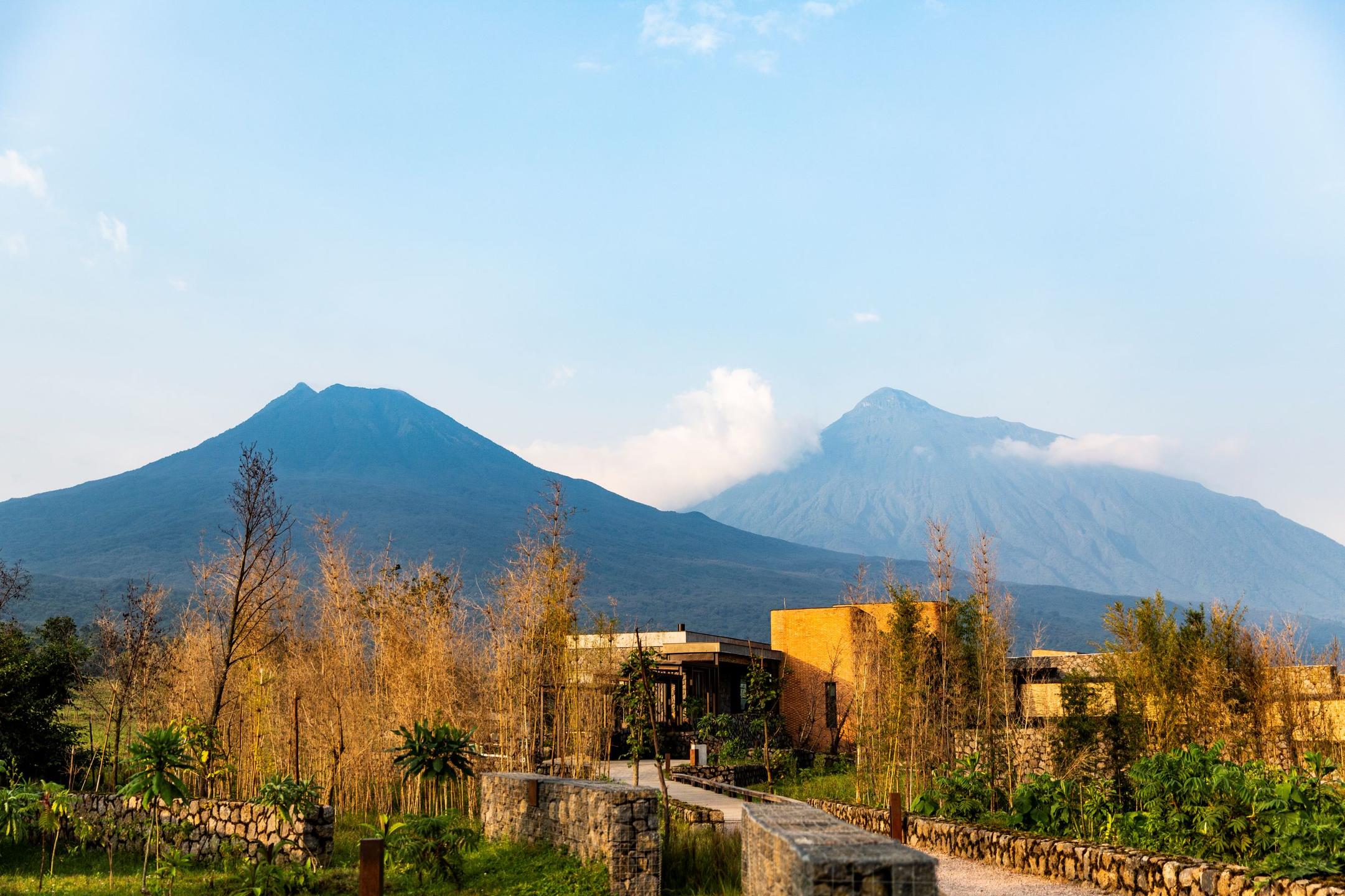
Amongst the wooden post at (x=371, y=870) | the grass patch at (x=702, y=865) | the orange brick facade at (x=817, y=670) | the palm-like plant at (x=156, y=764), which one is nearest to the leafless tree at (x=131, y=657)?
the palm-like plant at (x=156, y=764)

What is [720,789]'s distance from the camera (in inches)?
839

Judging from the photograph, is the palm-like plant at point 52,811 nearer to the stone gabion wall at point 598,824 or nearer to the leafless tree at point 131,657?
the leafless tree at point 131,657

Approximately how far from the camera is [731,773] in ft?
77.3

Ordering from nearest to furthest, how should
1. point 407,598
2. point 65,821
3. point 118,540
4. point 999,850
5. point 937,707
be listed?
point 999,850 → point 65,821 → point 407,598 → point 937,707 → point 118,540

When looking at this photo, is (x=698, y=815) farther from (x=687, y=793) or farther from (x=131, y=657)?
(x=131, y=657)

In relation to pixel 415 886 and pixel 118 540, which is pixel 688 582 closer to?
pixel 118 540

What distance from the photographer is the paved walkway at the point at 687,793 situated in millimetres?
17328

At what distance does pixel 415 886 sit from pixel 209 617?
1117cm

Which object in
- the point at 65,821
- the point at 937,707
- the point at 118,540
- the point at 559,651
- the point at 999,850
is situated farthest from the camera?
the point at 118,540

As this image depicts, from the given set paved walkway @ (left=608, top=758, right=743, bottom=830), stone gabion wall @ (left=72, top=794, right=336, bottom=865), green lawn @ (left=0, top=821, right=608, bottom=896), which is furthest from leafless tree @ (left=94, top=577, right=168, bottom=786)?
paved walkway @ (left=608, top=758, right=743, bottom=830)

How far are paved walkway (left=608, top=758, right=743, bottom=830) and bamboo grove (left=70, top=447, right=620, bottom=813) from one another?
6.54 feet

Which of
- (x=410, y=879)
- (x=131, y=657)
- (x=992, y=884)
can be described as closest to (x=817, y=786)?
(x=992, y=884)

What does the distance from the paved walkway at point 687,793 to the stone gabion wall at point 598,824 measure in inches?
142

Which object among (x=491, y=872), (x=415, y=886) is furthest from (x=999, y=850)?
(x=415, y=886)
